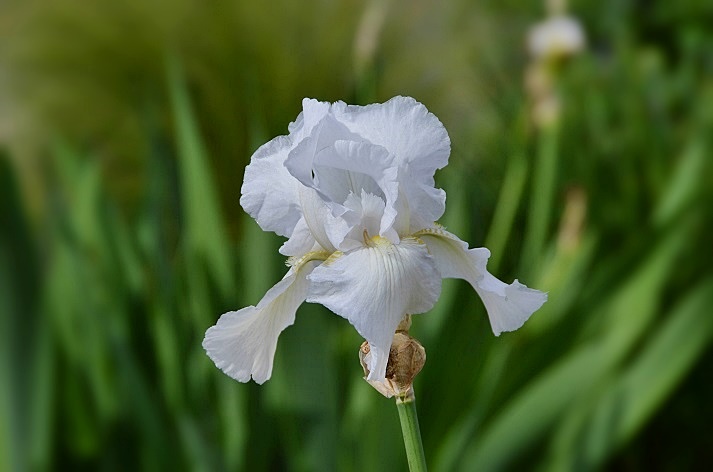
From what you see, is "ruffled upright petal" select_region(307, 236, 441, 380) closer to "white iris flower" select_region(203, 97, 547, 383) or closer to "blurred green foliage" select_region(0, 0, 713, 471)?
"white iris flower" select_region(203, 97, 547, 383)

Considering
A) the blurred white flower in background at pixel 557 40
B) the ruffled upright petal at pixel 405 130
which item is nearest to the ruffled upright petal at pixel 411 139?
the ruffled upright petal at pixel 405 130

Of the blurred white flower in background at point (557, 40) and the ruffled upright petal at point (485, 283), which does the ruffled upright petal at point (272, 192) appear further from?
the blurred white flower in background at point (557, 40)

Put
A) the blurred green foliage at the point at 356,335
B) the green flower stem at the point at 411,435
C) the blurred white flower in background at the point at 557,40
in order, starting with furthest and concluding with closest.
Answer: the blurred white flower in background at the point at 557,40, the blurred green foliage at the point at 356,335, the green flower stem at the point at 411,435

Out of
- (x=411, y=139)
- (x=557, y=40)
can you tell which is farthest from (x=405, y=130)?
(x=557, y=40)

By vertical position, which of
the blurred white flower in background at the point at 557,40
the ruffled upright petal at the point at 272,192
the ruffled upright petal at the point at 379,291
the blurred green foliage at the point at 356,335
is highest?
the blurred white flower in background at the point at 557,40

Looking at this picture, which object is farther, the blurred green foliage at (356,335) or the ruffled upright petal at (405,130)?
the blurred green foliage at (356,335)

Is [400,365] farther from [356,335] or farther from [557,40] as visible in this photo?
[557,40]

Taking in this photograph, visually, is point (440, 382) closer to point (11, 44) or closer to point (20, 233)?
point (20, 233)

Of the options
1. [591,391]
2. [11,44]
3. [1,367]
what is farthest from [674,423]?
[11,44]

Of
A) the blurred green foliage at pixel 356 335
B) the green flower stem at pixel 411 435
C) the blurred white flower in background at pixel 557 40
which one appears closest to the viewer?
the green flower stem at pixel 411 435
